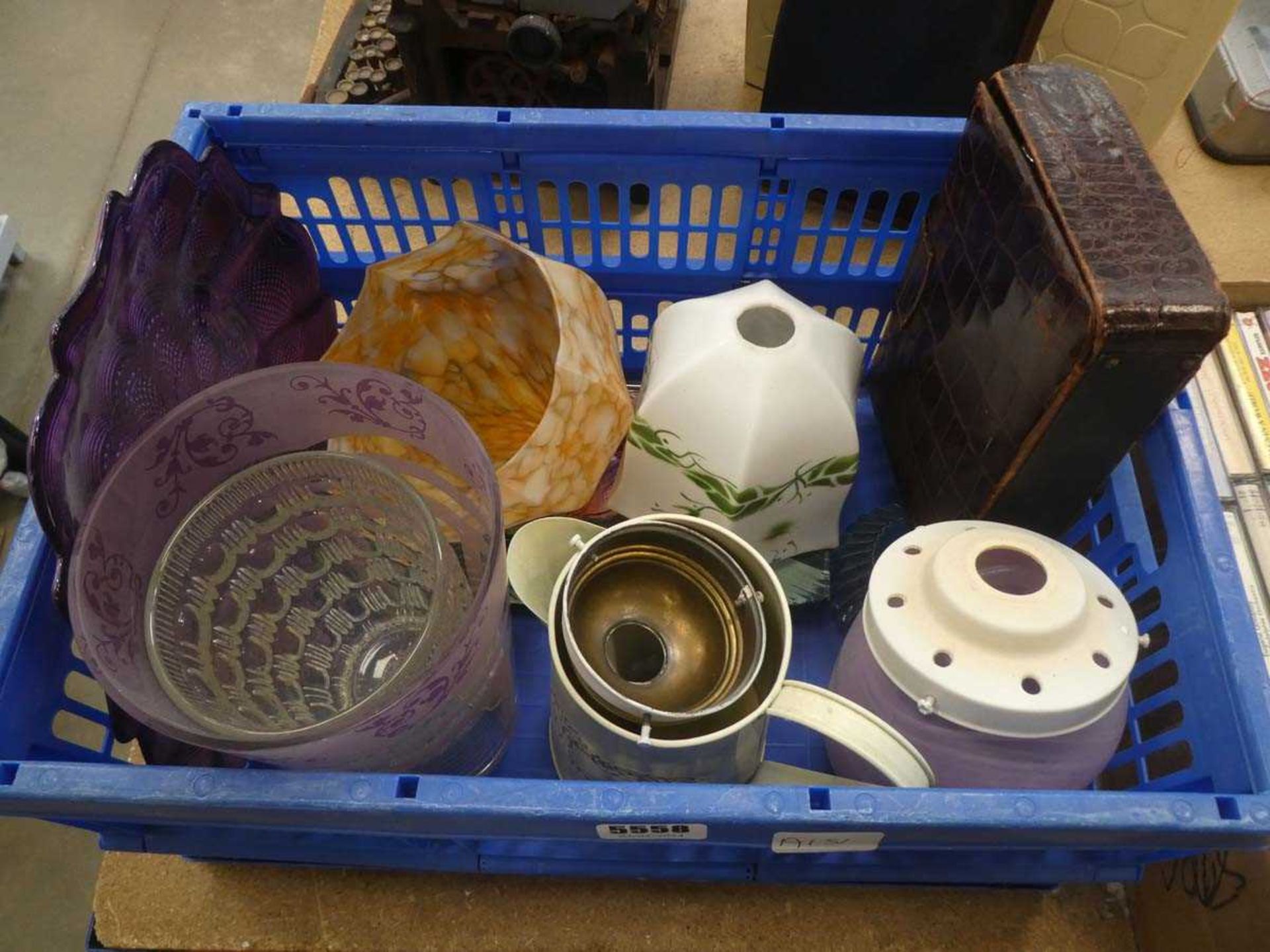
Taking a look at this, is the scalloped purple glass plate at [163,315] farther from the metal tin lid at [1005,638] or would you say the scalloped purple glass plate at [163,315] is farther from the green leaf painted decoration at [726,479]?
the metal tin lid at [1005,638]

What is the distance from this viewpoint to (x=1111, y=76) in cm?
86

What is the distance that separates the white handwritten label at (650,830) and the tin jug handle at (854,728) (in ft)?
0.21

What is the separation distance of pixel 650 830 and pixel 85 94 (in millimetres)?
1530

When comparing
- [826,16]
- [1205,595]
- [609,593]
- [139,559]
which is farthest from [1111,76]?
[139,559]


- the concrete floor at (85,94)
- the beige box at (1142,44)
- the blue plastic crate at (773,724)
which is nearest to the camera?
the blue plastic crate at (773,724)

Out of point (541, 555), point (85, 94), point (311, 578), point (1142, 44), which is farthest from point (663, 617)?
point (85, 94)

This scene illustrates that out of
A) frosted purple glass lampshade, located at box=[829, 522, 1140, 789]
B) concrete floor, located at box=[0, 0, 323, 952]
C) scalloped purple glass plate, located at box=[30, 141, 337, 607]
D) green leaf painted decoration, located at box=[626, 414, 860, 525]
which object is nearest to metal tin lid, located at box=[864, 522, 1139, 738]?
frosted purple glass lampshade, located at box=[829, 522, 1140, 789]

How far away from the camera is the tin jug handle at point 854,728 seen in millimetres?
444

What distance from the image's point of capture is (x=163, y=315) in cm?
56

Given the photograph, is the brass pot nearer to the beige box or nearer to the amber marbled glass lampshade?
the amber marbled glass lampshade

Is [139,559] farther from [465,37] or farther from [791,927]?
[465,37]

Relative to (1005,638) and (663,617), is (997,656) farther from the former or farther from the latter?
(663,617)

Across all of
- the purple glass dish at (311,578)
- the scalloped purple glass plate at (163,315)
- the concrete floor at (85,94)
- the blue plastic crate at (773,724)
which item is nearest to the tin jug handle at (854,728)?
the blue plastic crate at (773,724)

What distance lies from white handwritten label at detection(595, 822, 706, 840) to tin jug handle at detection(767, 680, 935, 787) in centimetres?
6
